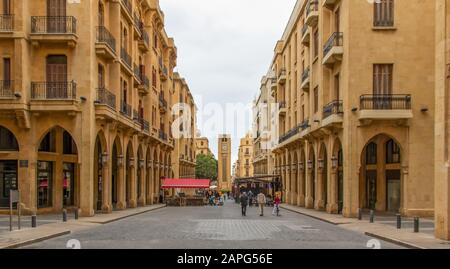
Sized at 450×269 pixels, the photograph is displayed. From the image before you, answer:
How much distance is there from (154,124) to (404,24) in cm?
2867

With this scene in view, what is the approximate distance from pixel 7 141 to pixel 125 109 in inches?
366

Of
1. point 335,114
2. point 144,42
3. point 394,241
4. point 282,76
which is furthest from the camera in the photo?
point 282,76

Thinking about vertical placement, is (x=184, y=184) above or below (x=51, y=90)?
below

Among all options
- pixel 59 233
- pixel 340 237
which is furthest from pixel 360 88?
pixel 59 233

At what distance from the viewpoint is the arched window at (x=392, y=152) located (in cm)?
3547

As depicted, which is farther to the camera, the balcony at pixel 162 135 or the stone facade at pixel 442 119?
the balcony at pixel 162 135

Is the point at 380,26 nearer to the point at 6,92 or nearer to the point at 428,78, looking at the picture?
→ the point at 428,78

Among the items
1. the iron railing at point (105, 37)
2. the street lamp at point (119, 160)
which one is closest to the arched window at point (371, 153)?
the street lamp at point (119, 160)

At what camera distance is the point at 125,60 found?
37.8 meters

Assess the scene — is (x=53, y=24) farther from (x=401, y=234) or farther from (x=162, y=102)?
(x=162, y=102)

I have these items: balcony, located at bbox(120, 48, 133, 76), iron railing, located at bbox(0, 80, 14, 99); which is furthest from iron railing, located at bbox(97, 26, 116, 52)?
iron railing, located at bbox(0, 80, 14, 99)

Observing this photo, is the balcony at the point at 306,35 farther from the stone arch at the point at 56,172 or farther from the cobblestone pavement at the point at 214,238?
the cobblestone pavement at the point at 214,238

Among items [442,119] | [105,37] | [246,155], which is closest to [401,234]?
[442,119]

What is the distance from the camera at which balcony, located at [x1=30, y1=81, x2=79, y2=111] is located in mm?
28672
